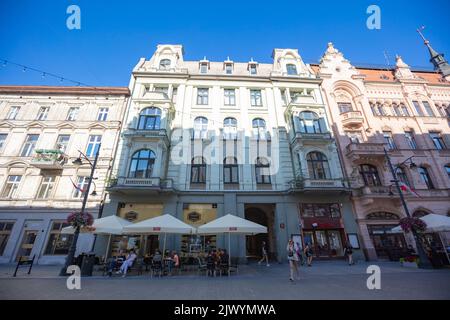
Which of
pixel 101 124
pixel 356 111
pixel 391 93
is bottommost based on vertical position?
pixel 101 124

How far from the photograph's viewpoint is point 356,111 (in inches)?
843

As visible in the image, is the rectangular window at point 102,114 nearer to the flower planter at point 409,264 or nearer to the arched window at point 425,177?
the flower planter at point 409,264

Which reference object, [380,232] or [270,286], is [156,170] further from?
[380,232]

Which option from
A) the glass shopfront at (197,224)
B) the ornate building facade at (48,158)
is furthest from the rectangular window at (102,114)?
the glass shopfront at (197,224)

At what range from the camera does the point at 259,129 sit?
21.1 metres

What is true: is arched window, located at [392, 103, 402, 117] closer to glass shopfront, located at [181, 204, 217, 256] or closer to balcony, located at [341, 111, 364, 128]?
balcony, located at [341, 111, 364, 128]

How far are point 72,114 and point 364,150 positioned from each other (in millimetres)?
30911

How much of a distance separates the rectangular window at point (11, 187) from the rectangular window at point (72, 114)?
23.7 feet

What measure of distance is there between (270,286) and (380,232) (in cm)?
1558

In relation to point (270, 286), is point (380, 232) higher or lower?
higher

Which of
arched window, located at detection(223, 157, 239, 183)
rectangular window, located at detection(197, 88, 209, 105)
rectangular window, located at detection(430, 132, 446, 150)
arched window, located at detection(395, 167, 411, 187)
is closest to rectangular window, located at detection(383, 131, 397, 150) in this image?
arched window, located at detection(395, 167, 411, 187)

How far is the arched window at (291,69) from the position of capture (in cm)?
2506
